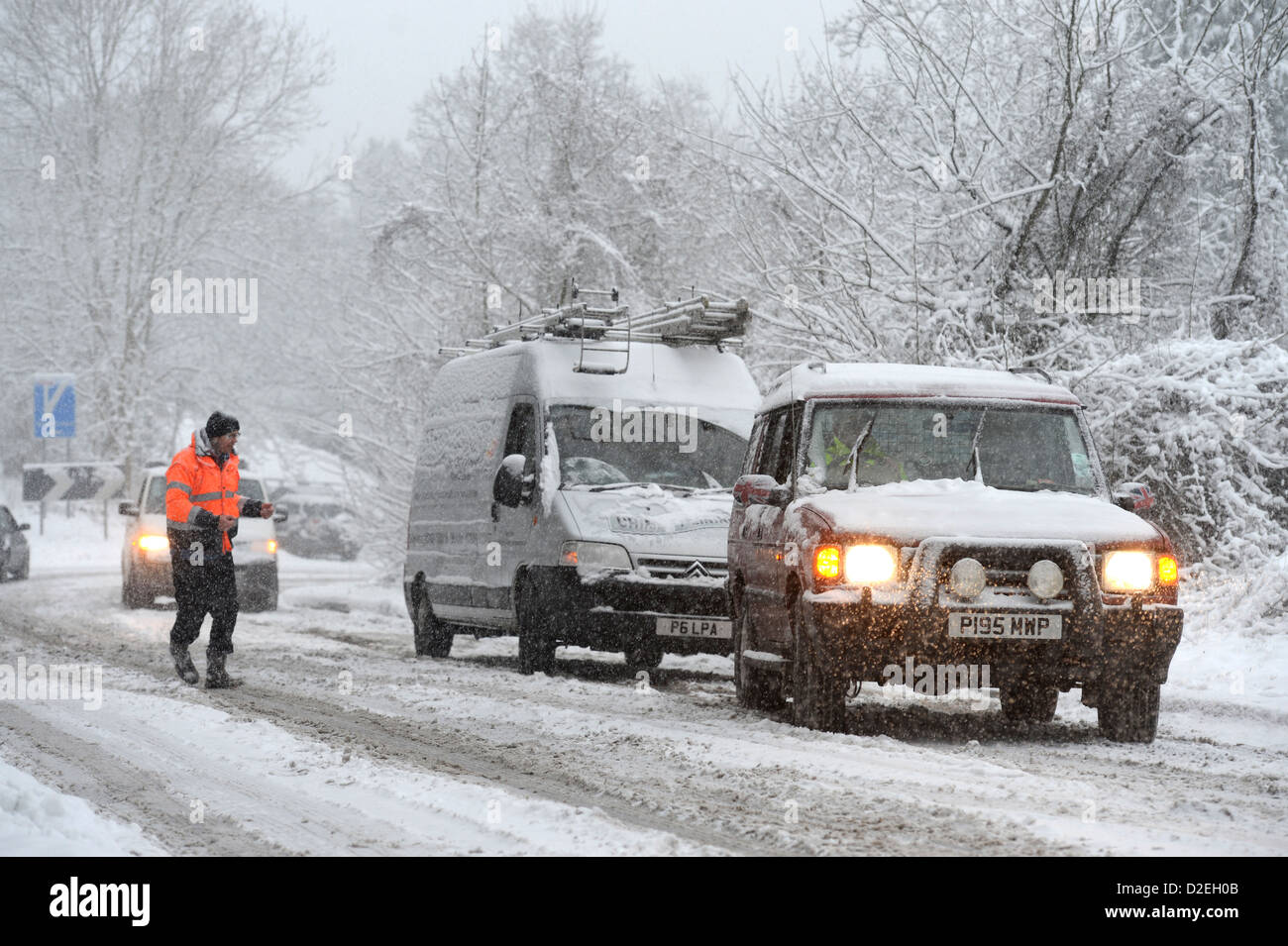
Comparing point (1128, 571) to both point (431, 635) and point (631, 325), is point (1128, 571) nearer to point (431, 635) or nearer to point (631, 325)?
point (631, 325)

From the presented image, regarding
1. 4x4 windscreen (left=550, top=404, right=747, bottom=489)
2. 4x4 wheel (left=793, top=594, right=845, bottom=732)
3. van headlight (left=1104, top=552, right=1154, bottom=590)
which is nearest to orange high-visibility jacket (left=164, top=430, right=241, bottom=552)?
4x4 windscreen (left=550, top=404, right=747, bottom=489)

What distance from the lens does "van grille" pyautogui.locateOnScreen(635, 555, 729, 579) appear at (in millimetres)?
13289

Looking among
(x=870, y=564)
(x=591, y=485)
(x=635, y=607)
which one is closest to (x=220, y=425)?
(x=591, y=485)

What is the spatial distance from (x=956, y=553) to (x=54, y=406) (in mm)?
27797

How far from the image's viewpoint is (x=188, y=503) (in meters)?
12.5

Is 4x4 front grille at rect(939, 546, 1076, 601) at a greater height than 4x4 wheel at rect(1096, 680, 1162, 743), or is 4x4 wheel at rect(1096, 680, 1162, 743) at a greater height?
4x4 front grille at rect(939, 546, 1076, 601)

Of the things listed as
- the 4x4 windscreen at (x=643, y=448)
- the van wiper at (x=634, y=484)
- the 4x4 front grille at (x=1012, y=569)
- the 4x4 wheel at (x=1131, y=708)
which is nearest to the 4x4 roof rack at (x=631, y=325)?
the 4x4 windscreen at (x=643, y=448)

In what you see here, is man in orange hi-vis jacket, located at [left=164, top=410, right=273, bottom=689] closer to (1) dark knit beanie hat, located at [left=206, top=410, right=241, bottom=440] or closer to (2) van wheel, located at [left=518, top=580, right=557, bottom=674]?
(1) dark knit beanie hat, located at [left=206, top=410, right=241, bottom=440]

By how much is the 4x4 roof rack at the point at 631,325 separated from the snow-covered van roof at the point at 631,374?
0.16 ft

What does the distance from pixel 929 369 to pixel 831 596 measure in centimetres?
218

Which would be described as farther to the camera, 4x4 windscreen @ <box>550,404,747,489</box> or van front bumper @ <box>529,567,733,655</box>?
4x4 windscreen @ <box>550,404,747,489</box>

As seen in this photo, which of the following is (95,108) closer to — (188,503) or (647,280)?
(647,280)

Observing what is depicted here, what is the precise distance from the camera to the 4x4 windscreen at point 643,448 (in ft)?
46.9

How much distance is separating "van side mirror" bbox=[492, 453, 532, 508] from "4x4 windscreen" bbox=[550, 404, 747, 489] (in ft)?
1.36
